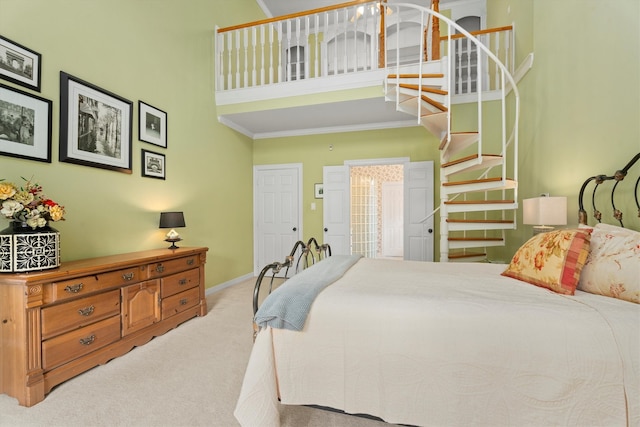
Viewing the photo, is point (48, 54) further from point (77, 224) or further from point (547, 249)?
point (547, 249)

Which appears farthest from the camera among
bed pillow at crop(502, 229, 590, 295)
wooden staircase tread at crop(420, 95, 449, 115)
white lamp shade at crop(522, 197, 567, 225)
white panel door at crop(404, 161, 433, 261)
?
white panel door at crop(404, 161, 433, 261)

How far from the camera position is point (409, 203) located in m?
4.67

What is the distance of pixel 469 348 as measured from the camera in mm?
1239

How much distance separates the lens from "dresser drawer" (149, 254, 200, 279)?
256 centimetres

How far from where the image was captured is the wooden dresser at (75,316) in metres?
1.70

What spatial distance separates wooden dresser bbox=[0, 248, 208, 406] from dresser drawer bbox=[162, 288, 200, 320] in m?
0.01

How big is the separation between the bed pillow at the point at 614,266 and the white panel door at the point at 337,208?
349cm

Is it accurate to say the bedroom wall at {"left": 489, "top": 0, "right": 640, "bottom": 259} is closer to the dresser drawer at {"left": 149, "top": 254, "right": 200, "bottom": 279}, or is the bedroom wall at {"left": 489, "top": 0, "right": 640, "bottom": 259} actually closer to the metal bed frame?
the metal bed frame

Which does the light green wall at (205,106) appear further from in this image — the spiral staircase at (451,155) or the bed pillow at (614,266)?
the bed pillow at (614,266)

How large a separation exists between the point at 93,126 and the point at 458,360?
3255mm

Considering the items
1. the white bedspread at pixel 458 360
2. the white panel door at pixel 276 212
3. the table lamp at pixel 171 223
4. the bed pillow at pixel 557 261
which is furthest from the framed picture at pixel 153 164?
the bed pillow at pixel 557 261

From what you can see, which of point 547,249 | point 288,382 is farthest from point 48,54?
point 547,249

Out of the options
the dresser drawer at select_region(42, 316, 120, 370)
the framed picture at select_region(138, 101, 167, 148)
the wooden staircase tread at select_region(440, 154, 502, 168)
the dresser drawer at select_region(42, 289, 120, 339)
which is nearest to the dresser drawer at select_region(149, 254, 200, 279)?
the dresser drawer at select_region(42, 289, 120, 339)

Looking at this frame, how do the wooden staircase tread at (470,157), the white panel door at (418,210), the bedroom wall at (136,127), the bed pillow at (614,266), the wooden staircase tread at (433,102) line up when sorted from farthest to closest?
the white panel door at (418,210)
the wooden staircase tread at (433,102)
the wooden staircase tread at (470,157)
the bedroom wall at (136,127)
the bed pillow at (614,266)
